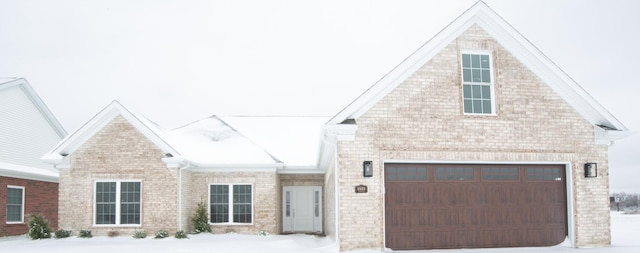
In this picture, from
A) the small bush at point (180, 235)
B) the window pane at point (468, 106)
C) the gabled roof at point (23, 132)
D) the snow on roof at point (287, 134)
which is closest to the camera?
the window pane at point (468, 106)

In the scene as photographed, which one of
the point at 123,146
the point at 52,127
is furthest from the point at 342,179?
the point at 52,127

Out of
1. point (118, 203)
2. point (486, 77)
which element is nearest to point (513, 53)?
point (486, 77)

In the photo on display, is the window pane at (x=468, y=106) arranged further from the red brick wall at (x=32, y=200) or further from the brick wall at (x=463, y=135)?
the red brick wall at (x=32, y=200)

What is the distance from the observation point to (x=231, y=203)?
2142cm

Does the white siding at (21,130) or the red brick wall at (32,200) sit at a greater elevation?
the white siding at (21,130)

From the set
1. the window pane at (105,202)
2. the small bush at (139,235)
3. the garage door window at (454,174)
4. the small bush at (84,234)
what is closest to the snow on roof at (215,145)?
the window pane at (105,202)

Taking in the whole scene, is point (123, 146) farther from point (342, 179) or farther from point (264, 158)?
point (342, 179)

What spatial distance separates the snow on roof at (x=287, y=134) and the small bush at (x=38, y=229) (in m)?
8.39

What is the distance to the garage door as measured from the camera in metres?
14.4

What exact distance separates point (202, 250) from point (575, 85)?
34.6ft

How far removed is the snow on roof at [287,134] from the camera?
23.2 metres

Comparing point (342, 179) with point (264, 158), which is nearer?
point (342, 179)

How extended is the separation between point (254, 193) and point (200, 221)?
2.16 metres

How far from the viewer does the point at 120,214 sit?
20.0m
